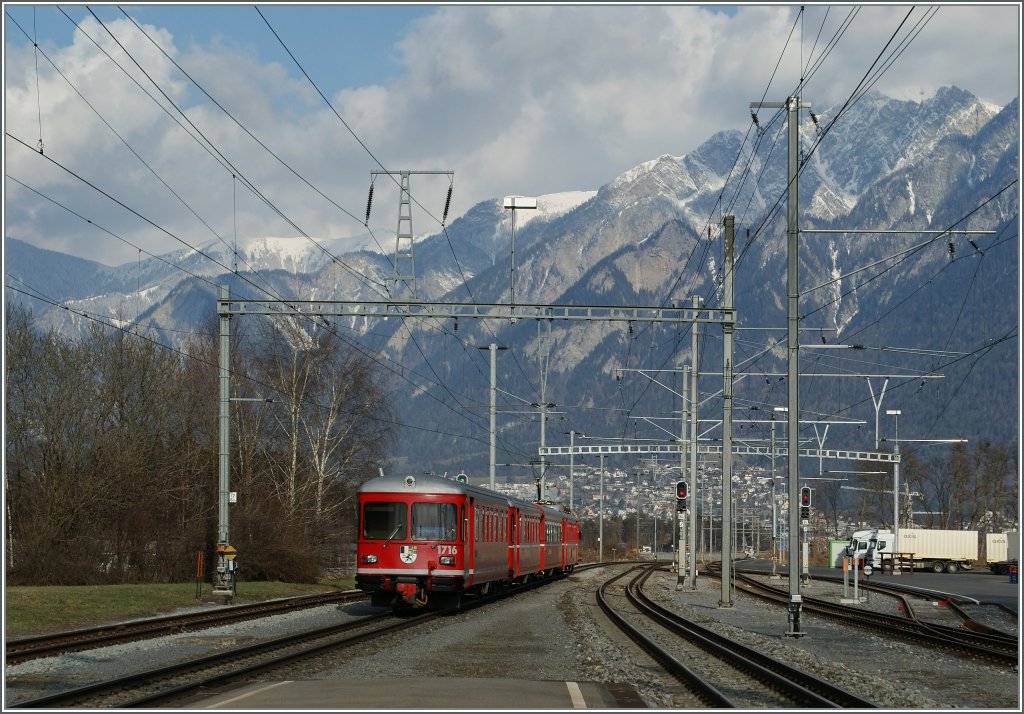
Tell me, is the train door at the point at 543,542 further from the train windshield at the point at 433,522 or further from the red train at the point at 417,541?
the train windshield at the point at 433,522

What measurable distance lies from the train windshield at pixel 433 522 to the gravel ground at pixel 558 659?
7.10 ft

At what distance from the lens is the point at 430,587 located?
3030 cm

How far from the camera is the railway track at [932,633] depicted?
21.4 meters

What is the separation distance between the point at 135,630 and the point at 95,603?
7.15 meters

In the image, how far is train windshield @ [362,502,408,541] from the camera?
30.7m

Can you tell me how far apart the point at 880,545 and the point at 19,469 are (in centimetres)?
4959

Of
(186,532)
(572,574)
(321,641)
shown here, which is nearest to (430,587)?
(321,641)

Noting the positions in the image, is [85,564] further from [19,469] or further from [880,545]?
[880,545]

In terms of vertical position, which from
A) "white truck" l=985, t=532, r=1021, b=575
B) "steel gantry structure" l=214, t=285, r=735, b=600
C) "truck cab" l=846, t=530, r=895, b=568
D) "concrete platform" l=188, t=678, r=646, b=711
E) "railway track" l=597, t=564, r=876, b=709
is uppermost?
"steel gantry structure" l=214, t=285, r=735, b=600

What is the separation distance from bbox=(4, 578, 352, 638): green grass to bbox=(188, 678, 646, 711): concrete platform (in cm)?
900

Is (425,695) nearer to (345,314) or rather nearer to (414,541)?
(414,541)

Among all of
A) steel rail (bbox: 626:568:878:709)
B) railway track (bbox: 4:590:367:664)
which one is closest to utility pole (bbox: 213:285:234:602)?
railway track (bbox: 4:590:367:664)

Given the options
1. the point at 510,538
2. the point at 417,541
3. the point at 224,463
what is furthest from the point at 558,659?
the point at 510,538

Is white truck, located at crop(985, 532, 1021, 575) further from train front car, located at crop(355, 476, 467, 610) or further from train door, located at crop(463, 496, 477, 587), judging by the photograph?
train front car, located at crop(355, 476, 467, 610)
